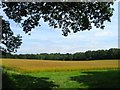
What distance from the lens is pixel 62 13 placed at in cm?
2503

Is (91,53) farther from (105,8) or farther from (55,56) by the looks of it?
(105,8)

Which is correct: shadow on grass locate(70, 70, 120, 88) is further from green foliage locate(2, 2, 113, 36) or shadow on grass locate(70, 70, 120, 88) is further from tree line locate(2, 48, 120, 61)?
tree line locate(2, 48, 120, 61)

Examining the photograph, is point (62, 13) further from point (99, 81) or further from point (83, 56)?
point (83, 56)

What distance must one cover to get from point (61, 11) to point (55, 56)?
57.8 m

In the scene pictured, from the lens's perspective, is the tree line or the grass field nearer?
the grass field

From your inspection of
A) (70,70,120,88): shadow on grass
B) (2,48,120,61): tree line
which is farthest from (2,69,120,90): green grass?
(2,48,120,61): tree line

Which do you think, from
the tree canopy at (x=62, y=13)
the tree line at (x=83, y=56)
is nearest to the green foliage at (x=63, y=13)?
the tree canopy at (x=62, y=13)

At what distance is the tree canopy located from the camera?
78.8ft

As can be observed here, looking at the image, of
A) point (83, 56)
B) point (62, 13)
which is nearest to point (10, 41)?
point (62, 13)

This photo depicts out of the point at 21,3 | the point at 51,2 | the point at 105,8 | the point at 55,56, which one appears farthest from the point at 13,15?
the point at 55,56

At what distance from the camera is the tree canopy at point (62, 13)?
24.0 m

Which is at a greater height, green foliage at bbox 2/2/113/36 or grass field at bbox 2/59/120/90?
green foliage at bbox 2/2/113/36

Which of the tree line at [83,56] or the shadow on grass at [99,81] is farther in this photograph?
the tree line at [83,56]

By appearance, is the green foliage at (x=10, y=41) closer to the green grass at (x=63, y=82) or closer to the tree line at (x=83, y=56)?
the green grass at (x=63, y=82)
